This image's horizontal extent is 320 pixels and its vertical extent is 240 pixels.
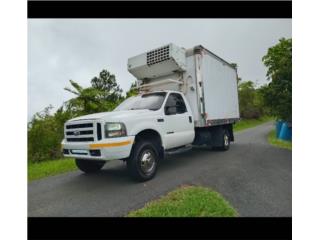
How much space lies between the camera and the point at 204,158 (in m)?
7.16

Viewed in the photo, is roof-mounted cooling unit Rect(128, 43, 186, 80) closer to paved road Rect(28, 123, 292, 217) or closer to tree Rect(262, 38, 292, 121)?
paved road Rect(28, 123, 292, 217)

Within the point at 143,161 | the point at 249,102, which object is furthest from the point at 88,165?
the point at 249,102

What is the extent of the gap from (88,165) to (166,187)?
2473 mm

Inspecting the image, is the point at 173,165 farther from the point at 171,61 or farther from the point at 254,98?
the point at 254,98

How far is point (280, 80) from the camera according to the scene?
862cm

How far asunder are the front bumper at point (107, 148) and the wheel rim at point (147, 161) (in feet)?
1.56

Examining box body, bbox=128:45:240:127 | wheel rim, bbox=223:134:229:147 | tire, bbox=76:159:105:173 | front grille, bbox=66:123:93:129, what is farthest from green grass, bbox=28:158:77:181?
wheel rim, bbox=223:134:229:147

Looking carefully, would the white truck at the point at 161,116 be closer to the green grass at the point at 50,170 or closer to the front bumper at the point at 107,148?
the front bumper at the point at 107,148

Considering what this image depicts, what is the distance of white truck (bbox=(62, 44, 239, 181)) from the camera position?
4.34 metres

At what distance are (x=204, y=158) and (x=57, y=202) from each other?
4.66 meters

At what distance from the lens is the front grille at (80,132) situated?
4.38m

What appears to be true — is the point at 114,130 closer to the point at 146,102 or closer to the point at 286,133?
the point at 146,102

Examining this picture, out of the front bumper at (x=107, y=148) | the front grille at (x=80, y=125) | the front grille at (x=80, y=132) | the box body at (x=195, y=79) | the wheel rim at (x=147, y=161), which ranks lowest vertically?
the wheel rim at (x=147, y=161)

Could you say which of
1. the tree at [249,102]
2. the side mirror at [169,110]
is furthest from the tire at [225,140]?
the tree at [249,102]
